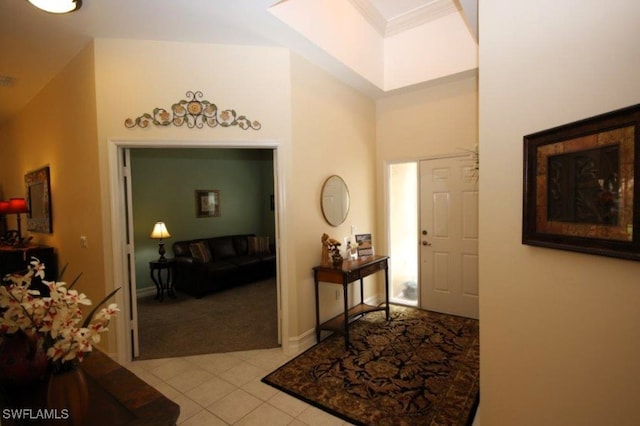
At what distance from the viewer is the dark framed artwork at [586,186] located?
37.8 inches

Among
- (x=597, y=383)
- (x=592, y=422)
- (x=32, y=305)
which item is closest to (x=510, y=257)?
(x=597, y=383)

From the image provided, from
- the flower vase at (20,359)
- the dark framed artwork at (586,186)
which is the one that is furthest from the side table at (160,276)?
the dark framed artwork at (586,186)

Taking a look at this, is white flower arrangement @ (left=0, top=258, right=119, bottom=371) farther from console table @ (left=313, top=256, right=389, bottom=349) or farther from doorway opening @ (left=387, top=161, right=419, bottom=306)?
doorway opening @ (left=387, top=161, right=419, bottom=306)

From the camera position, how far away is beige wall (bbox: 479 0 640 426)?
1.04 metres

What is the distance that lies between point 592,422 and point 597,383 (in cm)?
16

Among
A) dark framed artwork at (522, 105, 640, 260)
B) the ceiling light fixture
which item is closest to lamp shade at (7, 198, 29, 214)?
the ceiling light fixture

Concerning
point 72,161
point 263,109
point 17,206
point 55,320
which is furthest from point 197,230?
point 55,320

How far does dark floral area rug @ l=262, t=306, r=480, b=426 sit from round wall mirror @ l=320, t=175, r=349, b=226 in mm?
1326

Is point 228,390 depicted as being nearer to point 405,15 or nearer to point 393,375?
point 393,375

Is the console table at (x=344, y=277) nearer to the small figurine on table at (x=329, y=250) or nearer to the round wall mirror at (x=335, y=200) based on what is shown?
the small figurine on table at (x=329, y=250)

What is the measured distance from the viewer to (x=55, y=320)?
3.14 ft

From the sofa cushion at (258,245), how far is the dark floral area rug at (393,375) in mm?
3268

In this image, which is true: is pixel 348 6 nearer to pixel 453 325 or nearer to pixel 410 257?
pixel 410 257

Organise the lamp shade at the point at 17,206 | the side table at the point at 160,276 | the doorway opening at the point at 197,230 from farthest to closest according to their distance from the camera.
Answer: the side table at the point at 160,276, the lamp shade at the point at 17,206, the doorway opening at the point at 197,230
